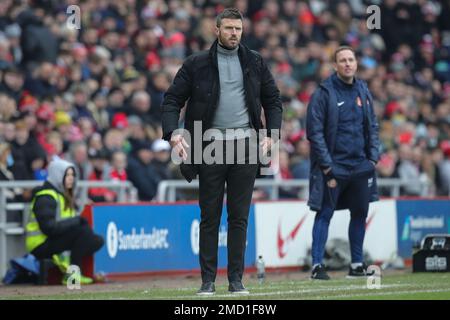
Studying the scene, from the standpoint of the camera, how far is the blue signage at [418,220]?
19641 millimetres

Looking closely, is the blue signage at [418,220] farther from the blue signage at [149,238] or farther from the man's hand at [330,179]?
the man's hand at [330,179]

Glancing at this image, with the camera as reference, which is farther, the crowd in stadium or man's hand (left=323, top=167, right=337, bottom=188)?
the crowd in stadium

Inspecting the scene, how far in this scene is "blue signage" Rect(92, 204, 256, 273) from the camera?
642 inches

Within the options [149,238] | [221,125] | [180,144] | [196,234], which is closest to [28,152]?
[149,238]

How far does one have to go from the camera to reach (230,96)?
37.2 ft

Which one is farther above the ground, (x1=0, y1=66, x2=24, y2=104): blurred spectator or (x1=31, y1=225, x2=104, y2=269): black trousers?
(x1=0, y1=66, x2=24, y2=104): blurred spectator

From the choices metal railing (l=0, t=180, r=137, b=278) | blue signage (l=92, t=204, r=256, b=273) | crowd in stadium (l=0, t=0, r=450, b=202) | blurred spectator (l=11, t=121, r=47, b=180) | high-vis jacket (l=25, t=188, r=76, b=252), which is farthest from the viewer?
crowd in stadium (l=0, t=0, r=450, b=202)

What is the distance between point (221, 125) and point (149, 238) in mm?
5737

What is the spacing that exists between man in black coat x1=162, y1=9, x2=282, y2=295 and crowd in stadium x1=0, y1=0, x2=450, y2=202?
5611mm

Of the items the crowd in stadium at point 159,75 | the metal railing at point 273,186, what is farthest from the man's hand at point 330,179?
the crowd in stadium at point 159,75

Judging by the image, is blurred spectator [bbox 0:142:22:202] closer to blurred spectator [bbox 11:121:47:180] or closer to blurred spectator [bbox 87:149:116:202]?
blurred spectator [bbox 11:121:47:180]

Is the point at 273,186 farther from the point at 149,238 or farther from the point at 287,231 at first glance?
the point at 149,238

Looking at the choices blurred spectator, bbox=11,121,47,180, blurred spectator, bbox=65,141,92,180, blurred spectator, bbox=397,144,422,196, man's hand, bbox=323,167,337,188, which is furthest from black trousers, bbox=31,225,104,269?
blurred spectator, bbox=397,144,422,196
